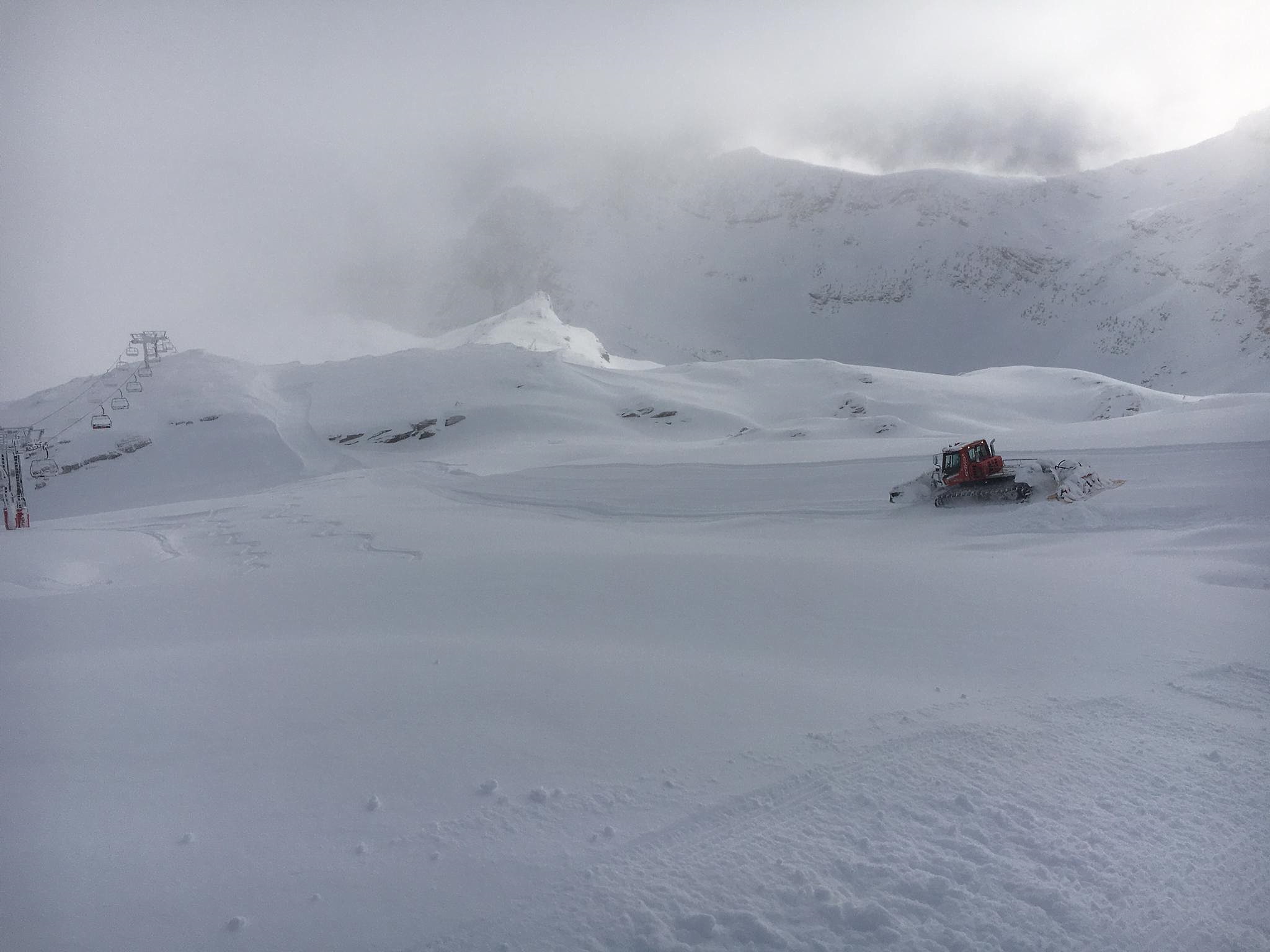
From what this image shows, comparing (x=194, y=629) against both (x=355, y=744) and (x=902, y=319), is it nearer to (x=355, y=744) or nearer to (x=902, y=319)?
(x=355, y=744)

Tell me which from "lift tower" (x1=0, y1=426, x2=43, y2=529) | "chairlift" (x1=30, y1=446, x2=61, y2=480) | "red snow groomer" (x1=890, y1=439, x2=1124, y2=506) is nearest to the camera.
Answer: "red snow groomer" (x1=890, y1=439, x2=1124, y2=506)

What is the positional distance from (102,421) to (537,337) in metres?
32.0

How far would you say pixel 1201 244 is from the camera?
99250mm

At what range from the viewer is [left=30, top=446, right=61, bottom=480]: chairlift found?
3309 cm

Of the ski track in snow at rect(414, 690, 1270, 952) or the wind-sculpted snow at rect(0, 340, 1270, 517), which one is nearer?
the ski track in snow at rect(414, 690, 1270, 952)

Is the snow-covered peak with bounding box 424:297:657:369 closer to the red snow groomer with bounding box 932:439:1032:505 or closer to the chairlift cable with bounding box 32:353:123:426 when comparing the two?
the chairlift cable with bounding box 32:353:123:426

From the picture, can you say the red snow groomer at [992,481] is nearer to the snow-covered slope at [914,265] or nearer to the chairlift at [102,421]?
the chairlift at [102,421]

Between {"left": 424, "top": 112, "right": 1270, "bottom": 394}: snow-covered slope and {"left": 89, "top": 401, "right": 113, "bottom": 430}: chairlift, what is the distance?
86631 mm

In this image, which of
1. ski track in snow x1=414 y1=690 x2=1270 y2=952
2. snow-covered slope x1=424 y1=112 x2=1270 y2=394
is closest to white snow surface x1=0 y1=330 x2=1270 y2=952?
ski track in snow x1=414 y1=690 x2=1270 y2=952

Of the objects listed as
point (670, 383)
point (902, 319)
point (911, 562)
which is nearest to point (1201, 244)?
point (902, 319)

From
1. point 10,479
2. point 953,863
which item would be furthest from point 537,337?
point 953,863

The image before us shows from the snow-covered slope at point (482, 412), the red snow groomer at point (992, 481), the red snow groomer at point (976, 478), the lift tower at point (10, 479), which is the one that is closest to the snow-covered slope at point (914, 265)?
the snow-covered slope at point (482, 412)

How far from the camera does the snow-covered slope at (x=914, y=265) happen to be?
93.6m

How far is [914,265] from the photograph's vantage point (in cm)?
14212
